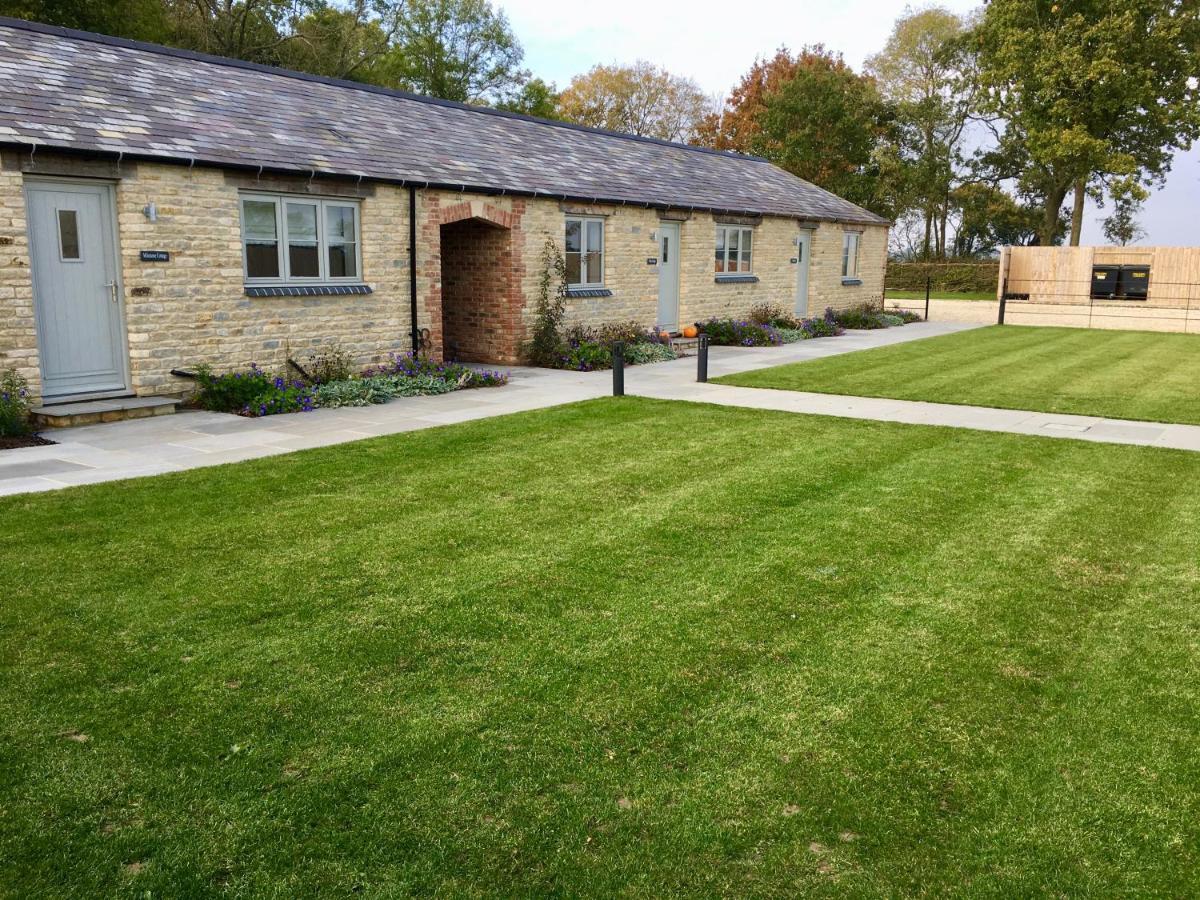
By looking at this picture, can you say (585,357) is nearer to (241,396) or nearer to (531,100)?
(241,396)

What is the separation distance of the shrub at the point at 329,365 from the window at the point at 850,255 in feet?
57.2

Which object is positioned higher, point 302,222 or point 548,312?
point 302,222

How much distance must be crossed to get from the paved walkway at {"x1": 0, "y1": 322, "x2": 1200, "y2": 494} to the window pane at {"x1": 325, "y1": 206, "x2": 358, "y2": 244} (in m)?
2.68

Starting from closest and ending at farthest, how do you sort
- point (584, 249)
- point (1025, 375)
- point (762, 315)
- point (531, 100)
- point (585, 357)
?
point (1025, 375)
point (585, 357)
point (584, 249)
point (762, 315)
point (531, 100)

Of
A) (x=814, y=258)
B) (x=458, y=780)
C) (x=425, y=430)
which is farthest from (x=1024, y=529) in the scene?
(x=814, y=258)

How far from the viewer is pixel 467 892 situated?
284 centimetres

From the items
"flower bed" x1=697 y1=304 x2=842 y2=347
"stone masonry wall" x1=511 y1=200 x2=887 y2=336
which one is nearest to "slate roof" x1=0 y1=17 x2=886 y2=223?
"stone masonry wall" x1=511 y1=200 x2=887 y2=336

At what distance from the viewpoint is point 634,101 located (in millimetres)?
54375

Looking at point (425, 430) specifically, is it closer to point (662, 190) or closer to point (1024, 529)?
point (1024, 529)

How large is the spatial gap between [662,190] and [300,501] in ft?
46.7

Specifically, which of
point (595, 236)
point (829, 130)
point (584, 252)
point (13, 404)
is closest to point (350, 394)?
point (13, 404)

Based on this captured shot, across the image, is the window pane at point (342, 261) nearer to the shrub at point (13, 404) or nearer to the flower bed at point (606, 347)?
the flower bed at point (606, 347)

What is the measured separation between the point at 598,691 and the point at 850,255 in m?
25.2

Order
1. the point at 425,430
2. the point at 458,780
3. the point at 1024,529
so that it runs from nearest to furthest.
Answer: the point at 458,780 → the point at 1024,529 → the point at 425,430
